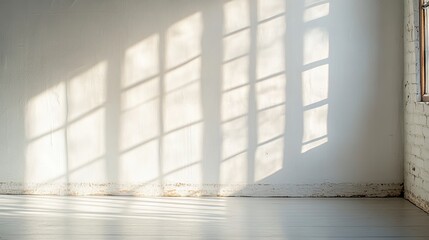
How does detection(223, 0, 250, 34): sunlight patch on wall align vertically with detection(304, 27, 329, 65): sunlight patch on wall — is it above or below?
above

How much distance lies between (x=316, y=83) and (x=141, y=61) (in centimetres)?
185

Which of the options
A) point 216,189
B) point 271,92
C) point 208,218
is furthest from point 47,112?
point 208,218

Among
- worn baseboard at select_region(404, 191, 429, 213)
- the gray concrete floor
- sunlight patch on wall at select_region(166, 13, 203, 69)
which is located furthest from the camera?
sunlight patch on wall at select_region(166, 13, 203, 69)

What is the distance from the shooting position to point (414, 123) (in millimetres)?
7715

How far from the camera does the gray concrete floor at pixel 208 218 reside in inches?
239

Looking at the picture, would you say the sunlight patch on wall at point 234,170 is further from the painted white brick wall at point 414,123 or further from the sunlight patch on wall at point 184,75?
the painted white brick wall at point 414,123

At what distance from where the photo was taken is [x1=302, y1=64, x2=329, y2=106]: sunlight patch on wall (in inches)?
323

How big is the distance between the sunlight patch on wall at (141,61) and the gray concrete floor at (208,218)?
4.22ft

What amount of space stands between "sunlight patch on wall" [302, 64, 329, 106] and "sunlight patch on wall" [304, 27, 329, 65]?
0.36ft

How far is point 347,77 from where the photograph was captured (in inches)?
323

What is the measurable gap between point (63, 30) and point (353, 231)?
13.0ft

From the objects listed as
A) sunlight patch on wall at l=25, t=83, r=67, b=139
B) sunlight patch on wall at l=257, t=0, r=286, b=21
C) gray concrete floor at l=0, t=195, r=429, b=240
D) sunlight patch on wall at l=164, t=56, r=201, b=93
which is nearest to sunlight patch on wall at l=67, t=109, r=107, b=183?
sunlight patch on wall at l=25, t=83, r=67, b=139

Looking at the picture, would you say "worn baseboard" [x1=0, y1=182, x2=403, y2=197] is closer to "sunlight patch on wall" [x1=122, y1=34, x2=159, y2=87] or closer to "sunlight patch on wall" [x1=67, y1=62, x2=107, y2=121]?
"sunlight patch on wall" [x1=67, y1=62, x2=107, y2=121]

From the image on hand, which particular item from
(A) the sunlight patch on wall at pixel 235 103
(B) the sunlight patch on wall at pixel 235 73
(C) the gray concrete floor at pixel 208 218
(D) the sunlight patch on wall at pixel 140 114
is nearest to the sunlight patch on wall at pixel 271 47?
(B) the sunlight patch on wall at pixel 235 73
